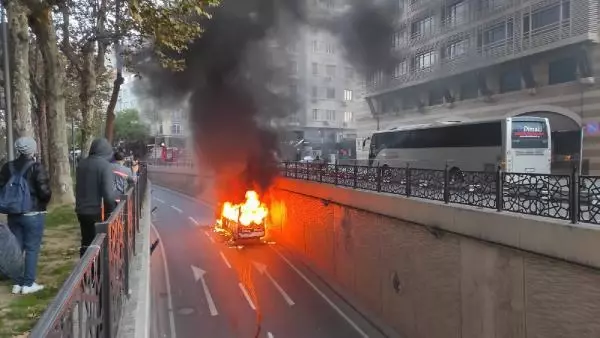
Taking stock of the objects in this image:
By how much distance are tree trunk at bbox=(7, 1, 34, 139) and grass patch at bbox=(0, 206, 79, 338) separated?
195 cm

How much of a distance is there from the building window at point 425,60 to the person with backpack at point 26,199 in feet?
54.2

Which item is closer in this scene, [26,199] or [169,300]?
[26,199]

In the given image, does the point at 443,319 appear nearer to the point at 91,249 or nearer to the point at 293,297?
the point at 293,297

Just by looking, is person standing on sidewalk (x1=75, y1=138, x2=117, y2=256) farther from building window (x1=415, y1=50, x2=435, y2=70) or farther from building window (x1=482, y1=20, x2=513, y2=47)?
building window (x1=482, y1=20, x2=513, y2=47)

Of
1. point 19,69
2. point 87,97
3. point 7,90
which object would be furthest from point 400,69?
point 7,90

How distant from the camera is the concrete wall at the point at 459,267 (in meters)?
6.00

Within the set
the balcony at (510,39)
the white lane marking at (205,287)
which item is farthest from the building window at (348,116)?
the white lane marking at (205,287)

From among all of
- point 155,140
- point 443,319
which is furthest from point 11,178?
point 155,140

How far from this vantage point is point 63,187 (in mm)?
12453

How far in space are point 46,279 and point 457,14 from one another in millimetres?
15711

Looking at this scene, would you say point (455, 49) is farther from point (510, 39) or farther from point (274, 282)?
point (274, 282)

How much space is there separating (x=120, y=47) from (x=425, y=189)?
1175cm

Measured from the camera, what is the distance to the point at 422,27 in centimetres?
1720

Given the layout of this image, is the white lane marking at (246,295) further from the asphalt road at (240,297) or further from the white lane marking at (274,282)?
the white lane marking at (274,282)
